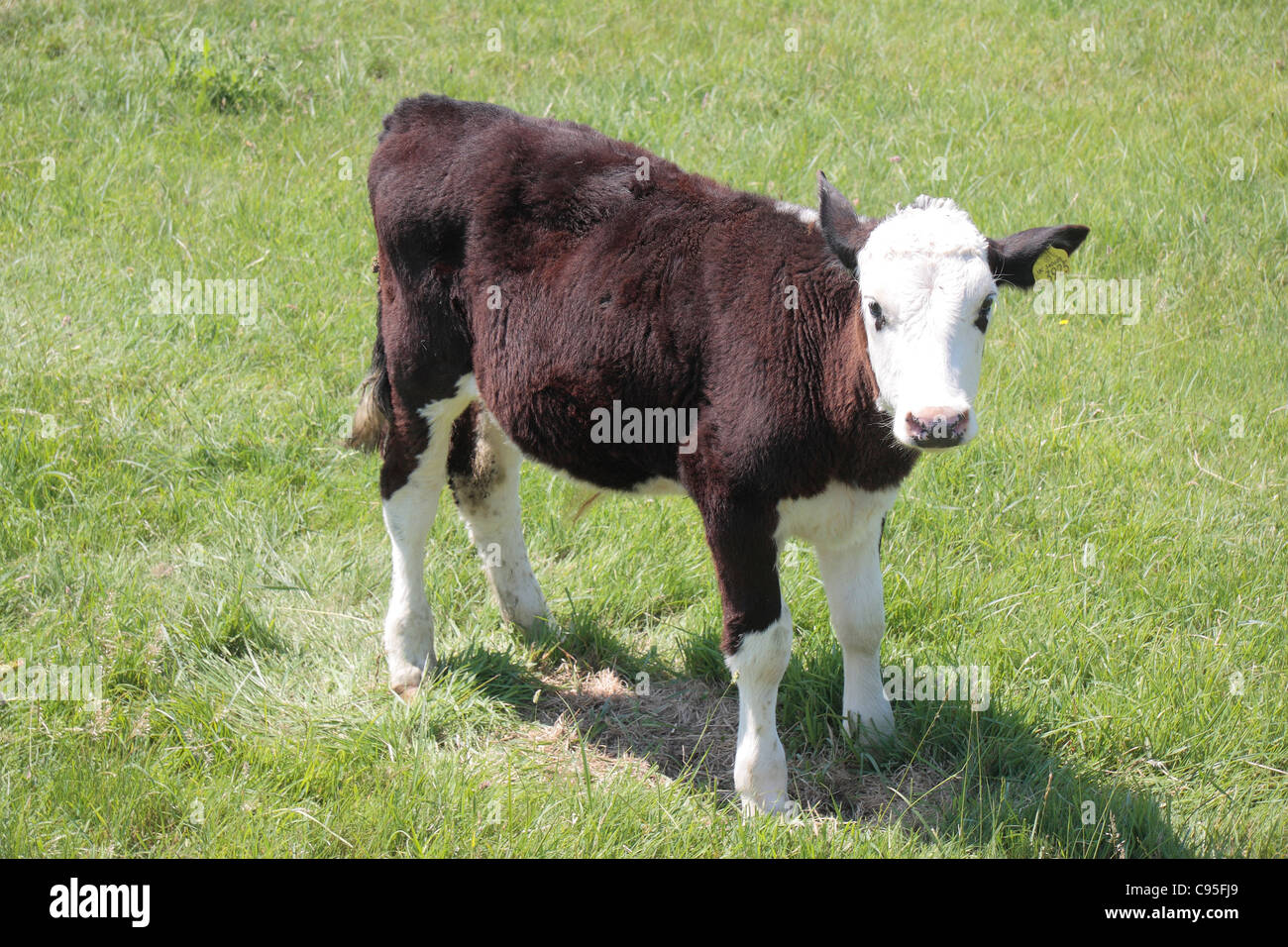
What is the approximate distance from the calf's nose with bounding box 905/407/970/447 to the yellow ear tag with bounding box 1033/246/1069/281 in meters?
0.79

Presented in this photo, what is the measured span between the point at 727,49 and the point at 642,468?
23.1 ft

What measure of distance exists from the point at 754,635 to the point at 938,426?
1.12 metres

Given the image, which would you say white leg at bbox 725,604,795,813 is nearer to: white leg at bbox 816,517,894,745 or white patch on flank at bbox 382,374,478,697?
white leg at bbox 816,517,894,745

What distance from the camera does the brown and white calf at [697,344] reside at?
3.89m

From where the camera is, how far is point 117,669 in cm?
487

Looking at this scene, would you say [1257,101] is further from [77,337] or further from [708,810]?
[77,337]

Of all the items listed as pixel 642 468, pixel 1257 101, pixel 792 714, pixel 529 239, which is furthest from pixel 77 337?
pixel 1257 101

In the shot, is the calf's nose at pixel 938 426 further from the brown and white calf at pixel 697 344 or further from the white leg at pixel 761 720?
the white leg at pixel 761 720

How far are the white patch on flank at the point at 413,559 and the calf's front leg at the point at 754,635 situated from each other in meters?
1.39

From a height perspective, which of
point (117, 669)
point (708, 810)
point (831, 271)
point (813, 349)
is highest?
point (831, 271)

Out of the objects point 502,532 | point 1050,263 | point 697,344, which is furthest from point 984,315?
point 502,532

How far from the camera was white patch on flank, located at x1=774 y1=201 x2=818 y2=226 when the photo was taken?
173 inches

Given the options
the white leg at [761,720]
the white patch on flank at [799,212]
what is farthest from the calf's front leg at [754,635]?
the white patch on flank at [799,212]

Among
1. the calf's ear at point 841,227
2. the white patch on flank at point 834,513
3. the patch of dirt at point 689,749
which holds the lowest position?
the patch of dirt at point 689,749
